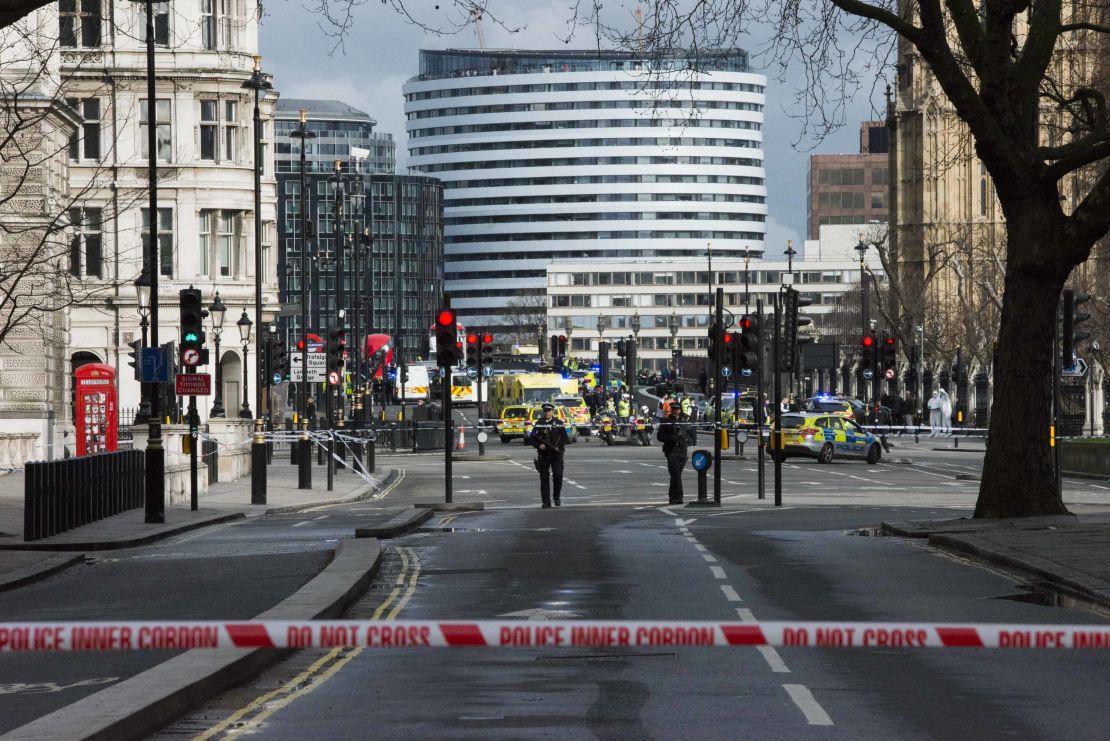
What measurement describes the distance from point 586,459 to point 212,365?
21070 millimetres

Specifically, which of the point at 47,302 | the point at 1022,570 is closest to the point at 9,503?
the point at 47,302

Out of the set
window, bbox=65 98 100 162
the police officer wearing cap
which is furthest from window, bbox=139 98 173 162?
the police officer wearing cap

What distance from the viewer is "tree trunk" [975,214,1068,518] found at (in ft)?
80.5

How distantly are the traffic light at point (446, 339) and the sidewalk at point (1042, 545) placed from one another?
29.9 ft

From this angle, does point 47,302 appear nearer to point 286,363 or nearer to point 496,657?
point 496,657

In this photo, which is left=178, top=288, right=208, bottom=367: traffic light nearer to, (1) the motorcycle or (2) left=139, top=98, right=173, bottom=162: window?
(2) left=139, top=98, right=173, bottom=162: window

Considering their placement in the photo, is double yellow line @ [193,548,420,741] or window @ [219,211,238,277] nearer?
double yellow line @ [193,548,420,741]

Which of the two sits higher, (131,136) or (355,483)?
(131,136)

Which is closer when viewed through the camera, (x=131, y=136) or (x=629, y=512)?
(x=629, y=512)

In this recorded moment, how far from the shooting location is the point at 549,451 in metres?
34.7

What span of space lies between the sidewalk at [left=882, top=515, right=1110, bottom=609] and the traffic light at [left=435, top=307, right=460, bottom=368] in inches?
359

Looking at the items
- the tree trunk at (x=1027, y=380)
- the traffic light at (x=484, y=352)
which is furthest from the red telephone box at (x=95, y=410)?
the tree trunk at (x=1027, y=380)

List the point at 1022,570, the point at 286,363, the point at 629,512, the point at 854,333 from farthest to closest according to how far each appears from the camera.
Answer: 1. the point at 854,333
2. the point at 286,363
3. the point at 629,512
4. the point at 1022,570

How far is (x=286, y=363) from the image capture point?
79.1 m
